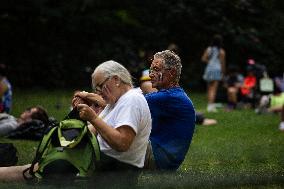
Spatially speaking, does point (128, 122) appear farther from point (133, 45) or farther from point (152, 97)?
point (133, 45)

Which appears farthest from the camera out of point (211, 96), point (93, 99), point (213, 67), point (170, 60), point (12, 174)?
point (213, 67)

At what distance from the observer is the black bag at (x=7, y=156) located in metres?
7.83

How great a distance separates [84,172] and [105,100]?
689mm

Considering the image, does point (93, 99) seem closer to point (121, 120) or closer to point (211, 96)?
point (121, 120)

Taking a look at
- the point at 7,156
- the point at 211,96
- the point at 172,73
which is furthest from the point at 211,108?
the point at 172,73

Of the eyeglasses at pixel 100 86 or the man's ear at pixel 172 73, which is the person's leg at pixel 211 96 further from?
the eyeglasses at pixel 100 86

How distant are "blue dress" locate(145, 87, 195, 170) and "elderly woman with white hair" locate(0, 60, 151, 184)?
522 mm

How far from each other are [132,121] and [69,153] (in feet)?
1.80

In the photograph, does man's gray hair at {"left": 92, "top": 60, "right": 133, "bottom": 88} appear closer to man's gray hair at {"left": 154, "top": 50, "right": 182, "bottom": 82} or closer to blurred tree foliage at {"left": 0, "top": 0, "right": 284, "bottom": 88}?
man's gray hair at {"left": 154, "top": 50, "right": 182, "bottom": 82}

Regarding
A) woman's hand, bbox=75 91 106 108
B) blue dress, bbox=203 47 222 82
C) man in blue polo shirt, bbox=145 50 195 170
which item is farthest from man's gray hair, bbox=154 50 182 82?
blue dress, bbox=203 47 222 82

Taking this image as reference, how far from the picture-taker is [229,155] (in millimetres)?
9984

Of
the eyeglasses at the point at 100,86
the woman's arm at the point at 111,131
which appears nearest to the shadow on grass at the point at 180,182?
the woman's arm at the point at 111,131

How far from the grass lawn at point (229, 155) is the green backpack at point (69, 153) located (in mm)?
384

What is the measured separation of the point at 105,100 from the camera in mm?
6617
